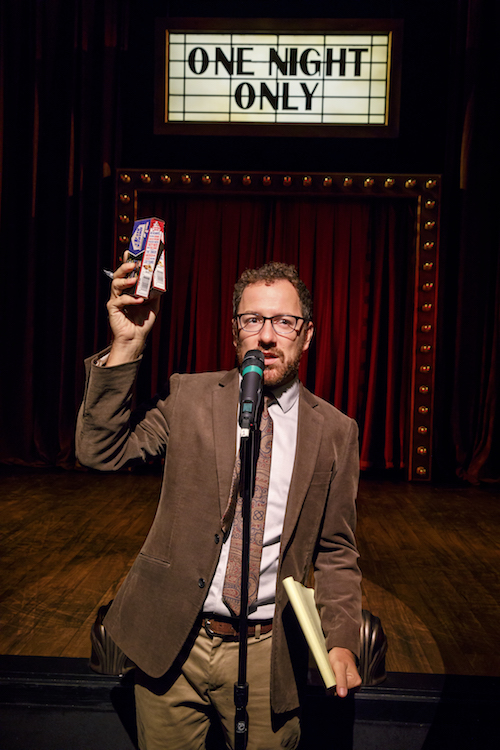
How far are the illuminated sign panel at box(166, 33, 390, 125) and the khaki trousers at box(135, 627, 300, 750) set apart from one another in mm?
4597

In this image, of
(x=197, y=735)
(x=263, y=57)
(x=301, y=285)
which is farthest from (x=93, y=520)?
(x=263, y=57)

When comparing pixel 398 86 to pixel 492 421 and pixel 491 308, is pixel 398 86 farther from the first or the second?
pixel 492 421

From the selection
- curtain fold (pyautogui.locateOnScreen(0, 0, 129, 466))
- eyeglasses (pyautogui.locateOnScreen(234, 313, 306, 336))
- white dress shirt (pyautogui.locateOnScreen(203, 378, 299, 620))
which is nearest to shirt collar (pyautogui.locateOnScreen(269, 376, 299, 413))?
white dress shirt (pyautogui.locateOnScreen(203, 378, 299, 620))

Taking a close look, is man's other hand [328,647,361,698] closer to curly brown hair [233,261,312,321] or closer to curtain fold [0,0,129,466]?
curly brown hair [233,261,312,321]

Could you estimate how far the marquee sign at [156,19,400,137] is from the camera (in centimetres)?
491

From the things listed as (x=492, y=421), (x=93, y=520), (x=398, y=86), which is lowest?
(x=93, y=520)

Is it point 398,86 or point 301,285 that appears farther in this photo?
point 398,86

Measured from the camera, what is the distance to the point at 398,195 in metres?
4.94

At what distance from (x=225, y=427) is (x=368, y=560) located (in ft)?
7.33

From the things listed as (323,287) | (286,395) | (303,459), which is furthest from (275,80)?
(303,459)

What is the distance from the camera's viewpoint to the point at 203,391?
4.38ft

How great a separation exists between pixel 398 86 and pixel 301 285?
4.20 metres

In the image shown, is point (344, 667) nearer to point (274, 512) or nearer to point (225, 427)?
point (274, 512)

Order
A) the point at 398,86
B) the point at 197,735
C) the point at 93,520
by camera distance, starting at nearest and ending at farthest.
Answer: the point at 197,735 → the point at 93,520 → the point at 398,86
